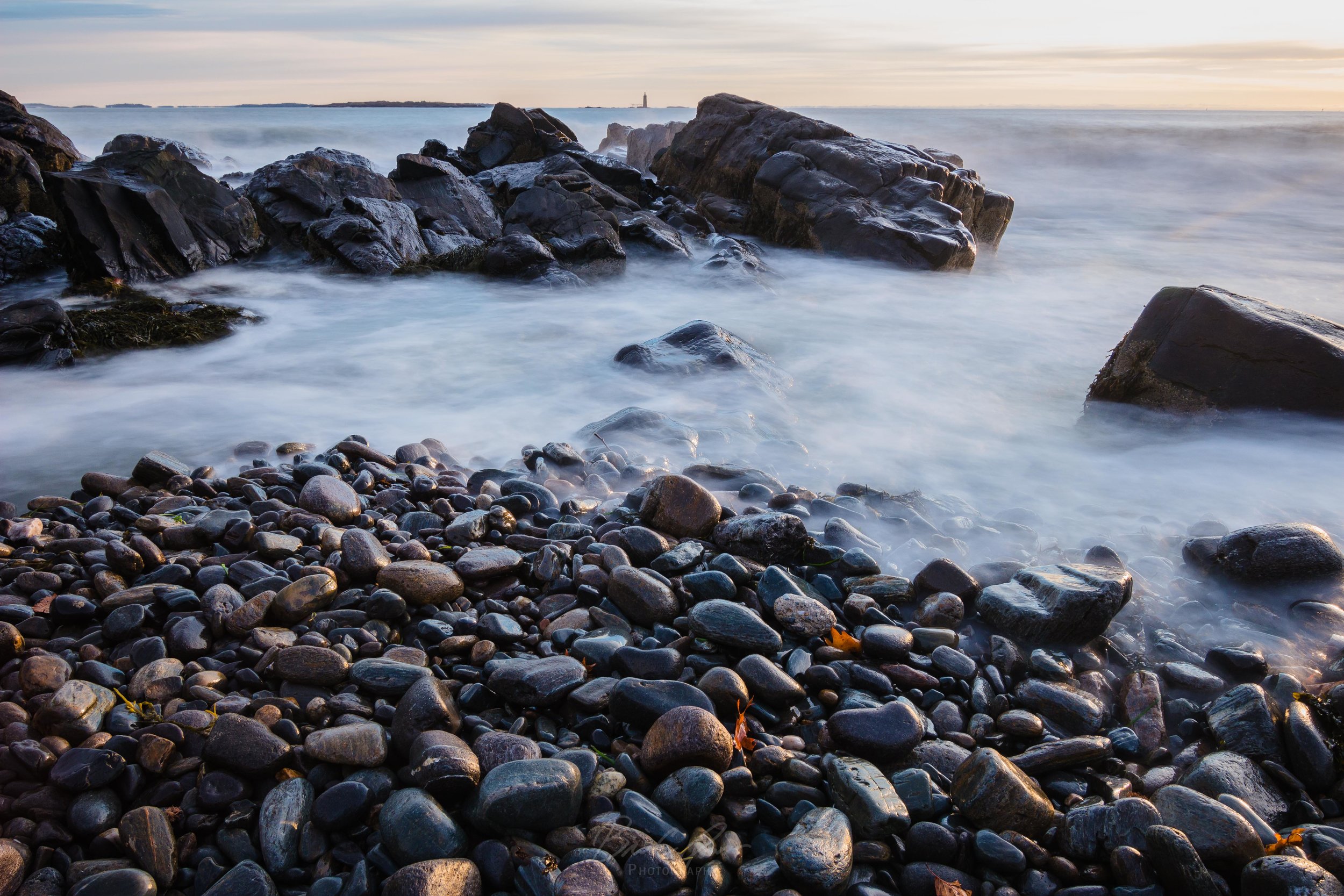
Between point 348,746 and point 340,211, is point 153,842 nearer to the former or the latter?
point 348,746

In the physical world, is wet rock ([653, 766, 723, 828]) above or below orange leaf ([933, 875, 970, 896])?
above

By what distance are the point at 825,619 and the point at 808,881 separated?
115 cm

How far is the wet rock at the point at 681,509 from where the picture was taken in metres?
3.62

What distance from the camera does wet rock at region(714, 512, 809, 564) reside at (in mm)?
3434

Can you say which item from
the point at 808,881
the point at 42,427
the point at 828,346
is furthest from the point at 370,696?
the point at 828,346

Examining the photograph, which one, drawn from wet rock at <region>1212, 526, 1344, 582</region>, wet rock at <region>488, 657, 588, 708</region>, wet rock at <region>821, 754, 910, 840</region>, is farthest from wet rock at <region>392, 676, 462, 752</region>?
wet rock at <region>1212, 526, 1344, 582</region>

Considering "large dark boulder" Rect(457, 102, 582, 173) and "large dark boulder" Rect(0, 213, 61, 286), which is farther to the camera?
"large dark boulder" Rect(457, 102, 582, 173)

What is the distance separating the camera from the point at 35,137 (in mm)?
13602

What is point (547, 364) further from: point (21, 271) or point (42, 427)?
point (21, 271)

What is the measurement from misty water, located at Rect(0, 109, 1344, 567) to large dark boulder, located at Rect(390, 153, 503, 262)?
5.70ft

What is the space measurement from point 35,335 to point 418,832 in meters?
7.16

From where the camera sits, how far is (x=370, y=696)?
7.88 feet

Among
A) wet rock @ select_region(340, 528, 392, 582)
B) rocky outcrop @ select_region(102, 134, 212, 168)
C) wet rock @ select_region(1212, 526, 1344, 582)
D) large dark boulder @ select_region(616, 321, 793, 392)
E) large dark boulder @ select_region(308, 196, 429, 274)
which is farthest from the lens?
large dark boulder @ select_region(308, 196, 429, 274)

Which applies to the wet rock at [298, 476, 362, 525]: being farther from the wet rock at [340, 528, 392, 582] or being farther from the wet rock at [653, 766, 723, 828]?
the wet rock at [653, 766, 723, 828]
